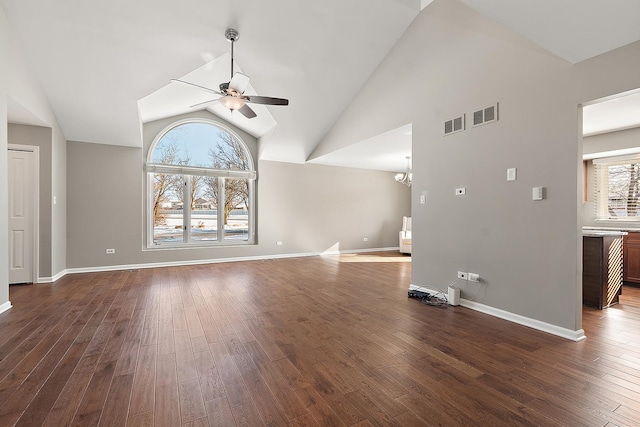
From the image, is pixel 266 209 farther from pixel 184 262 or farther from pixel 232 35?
pixel 232 35

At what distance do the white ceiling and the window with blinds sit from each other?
11.2ft

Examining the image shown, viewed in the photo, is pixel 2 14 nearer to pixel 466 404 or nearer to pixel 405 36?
pixel 405 36

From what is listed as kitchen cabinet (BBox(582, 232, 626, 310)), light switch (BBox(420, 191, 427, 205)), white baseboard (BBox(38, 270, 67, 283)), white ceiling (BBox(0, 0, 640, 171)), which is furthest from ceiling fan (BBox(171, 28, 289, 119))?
kitchen cabinet (BBox(582, 232, 626, 310))

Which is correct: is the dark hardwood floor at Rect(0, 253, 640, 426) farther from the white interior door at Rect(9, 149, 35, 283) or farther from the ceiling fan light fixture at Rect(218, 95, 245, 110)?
the ceiling fan light fixture at Rect(218, 95, 245, 110)

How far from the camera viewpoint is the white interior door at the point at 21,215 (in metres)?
4.38

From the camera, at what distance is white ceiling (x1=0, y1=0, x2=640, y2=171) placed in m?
2.36

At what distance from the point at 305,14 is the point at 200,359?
159 inches

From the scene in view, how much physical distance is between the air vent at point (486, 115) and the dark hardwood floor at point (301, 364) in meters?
2.21

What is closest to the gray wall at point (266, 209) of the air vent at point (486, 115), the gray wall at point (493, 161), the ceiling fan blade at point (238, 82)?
the ceiling fan blade at point (238, 82)

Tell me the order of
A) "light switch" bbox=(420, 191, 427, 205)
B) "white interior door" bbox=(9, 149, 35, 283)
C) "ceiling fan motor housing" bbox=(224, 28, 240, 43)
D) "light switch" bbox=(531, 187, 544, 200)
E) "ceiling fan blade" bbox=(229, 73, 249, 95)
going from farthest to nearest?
"white interior door" bbox=(9, 149, 35, 283) → "light switch" bbox=(420, 191, 427, 205) → "ceiling fan motor housing" bbox=(224, 28, 240, 43) → "ceiling fan blade" bbox=(229, 73, 249, 95) → "light switch" bbox=(531, 187, 544, 200)

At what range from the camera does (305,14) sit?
12.0ft

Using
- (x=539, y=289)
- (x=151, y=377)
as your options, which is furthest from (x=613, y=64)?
(x=151, y=377)

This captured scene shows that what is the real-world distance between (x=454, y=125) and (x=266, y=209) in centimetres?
486

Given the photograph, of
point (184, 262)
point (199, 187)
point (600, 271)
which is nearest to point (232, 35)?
point (199, 187)
